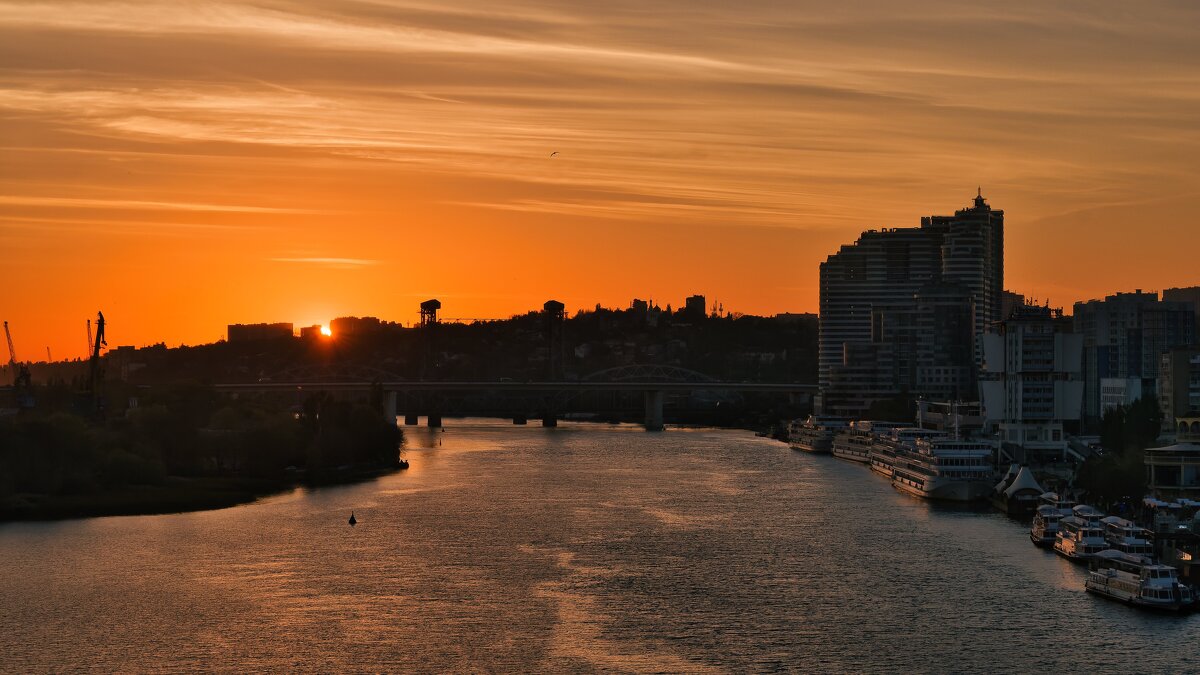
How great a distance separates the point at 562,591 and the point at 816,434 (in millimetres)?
78999

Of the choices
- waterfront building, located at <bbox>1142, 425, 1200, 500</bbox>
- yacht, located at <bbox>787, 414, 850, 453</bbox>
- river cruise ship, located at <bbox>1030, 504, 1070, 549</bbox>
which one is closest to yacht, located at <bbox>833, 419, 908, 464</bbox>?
yacht, located at <bbox>787, 414, 850, 453</bbox>

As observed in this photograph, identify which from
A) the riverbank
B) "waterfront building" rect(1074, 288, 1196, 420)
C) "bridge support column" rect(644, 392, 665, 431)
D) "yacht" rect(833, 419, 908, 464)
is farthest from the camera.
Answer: "bridge support column" rect(644, 392, 665, 431)

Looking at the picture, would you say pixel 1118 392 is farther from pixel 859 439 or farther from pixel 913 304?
pixel 913 304

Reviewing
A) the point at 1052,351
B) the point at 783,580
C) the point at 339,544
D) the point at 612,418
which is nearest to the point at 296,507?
the point at 339,544

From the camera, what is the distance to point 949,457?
80188mm

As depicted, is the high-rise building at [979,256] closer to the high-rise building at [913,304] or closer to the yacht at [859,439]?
the high-rise building at [913,304]

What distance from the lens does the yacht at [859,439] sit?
359ft

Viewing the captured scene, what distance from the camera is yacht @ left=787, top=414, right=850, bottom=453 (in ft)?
404

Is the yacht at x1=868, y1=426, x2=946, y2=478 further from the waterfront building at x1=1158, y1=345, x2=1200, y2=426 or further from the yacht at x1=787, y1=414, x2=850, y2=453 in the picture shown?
the yacht at x1=787, y1=414, x2=850, y2=453

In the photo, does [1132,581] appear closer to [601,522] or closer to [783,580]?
Result: [783,580]

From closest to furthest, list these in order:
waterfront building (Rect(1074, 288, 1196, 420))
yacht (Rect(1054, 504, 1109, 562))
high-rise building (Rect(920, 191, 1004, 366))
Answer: yacht (Rect(1054, 504, 1109, 562)) → waterfront building (Rect(1074, 288, 1196, 420)) → high-rise building (Rect(920, 191, 1004, 366))

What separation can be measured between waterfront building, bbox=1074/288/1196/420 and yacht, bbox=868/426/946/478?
126 ft

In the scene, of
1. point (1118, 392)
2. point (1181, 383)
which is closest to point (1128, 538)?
point (1181, 383)

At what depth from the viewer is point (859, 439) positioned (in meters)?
113
